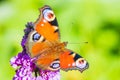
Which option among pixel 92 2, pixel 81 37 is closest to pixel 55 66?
pixel 81 37

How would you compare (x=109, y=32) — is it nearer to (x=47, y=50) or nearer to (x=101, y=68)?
(x=101, y=68)

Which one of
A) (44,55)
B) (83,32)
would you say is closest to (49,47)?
(44,55)

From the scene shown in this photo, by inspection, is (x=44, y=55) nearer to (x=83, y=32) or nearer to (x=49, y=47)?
(x=49, y=47)
